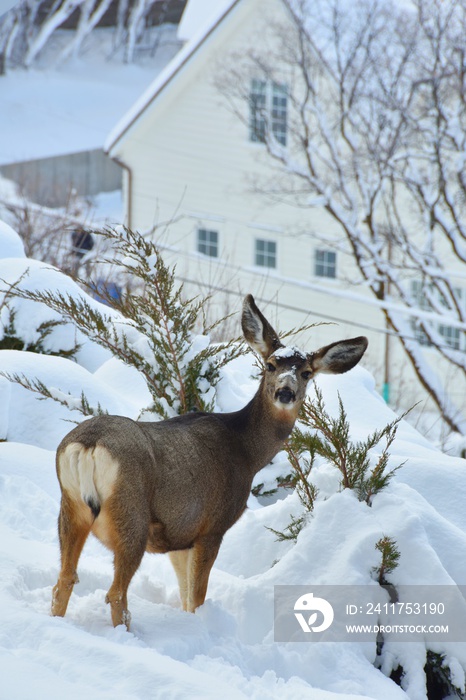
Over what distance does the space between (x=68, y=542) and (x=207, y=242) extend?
68.2 feet

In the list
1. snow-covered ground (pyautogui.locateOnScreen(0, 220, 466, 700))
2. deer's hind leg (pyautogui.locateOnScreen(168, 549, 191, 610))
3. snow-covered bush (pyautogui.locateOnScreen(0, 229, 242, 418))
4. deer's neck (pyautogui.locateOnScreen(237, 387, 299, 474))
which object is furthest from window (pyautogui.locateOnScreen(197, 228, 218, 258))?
deer's hind leg (pyautogui.locateOnScreen(168, 549, 191, 610))

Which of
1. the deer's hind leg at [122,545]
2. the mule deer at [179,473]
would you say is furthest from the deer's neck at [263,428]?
the deer's hind leg at [122,545]

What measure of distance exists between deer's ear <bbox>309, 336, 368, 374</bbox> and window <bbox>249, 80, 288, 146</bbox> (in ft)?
56.9

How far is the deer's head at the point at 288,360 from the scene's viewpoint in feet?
15.8

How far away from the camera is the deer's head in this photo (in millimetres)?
4806

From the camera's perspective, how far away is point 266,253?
79.8 feet

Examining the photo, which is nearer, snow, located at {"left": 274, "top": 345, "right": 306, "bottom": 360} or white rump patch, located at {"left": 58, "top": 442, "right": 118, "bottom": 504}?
white rump patch, located at {"left": 58, "top": 442, "right": 118, "bottom": 504}

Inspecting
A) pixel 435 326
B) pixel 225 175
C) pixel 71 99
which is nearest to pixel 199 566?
pixel 435 326

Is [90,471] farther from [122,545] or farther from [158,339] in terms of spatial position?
[158,339]

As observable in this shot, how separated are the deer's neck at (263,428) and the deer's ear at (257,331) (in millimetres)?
220

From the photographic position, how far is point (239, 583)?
515cm

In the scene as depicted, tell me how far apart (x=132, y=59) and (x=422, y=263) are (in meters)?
34.2

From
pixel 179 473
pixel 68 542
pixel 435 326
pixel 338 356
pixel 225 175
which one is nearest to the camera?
pixel 68 542

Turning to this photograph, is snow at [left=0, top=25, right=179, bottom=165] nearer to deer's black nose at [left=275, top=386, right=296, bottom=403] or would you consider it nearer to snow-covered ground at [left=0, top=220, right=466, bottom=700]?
snow-covered ground at [left=0, top=220, right=466, bottom=700]
